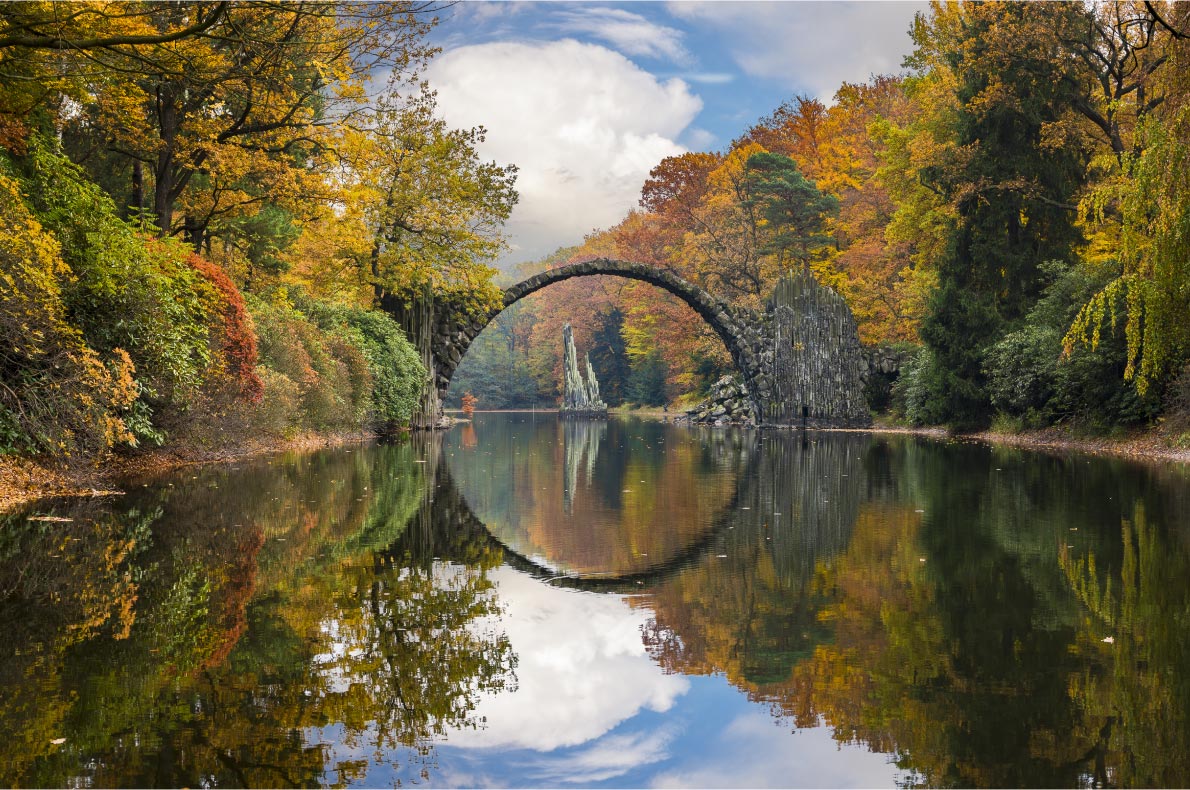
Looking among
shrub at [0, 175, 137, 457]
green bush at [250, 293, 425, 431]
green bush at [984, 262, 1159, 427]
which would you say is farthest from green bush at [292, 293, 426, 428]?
green bush at [984, 262, 1159, 427]

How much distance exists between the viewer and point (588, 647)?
5445 mm

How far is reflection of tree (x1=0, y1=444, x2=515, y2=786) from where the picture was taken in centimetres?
360

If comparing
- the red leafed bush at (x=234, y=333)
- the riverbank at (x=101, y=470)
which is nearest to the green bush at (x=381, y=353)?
the riverbank at (x=101, y=470)

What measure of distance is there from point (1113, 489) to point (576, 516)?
7.07 metres

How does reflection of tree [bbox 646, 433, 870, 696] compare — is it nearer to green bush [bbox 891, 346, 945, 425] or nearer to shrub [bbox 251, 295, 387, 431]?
shrub [bbox 251, 295, 387, 431]

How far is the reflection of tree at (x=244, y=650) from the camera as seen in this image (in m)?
3.60

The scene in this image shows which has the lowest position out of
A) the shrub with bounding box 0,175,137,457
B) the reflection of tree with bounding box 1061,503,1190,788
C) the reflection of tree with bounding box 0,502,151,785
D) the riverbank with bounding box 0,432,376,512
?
the reflection of tree with bounding box 0,502,151,785

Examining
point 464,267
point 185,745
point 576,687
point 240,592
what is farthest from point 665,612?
point 464,267

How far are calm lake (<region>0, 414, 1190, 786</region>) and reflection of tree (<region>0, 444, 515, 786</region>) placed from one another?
0.8 inches

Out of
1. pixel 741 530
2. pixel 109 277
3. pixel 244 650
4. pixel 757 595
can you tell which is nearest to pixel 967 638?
pixel 757 595

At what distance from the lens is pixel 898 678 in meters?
4.57

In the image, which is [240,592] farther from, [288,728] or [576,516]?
[576,516]

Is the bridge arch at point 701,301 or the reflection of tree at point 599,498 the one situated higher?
the bridge arch at point 701,301

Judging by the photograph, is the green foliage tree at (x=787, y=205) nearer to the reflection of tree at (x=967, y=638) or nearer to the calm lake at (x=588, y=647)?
the calm lake at (x=588, y=647)
